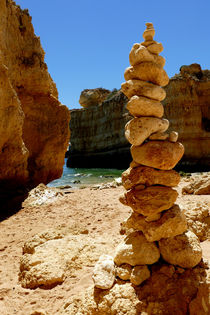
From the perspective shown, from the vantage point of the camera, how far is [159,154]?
123 inches

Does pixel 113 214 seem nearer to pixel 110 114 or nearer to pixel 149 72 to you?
pixel 149 72

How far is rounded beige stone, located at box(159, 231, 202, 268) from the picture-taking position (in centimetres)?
290

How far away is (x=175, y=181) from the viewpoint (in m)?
3.27

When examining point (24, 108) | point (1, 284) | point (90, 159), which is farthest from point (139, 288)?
point (90, 159)

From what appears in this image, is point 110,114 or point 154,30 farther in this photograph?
point 110,114

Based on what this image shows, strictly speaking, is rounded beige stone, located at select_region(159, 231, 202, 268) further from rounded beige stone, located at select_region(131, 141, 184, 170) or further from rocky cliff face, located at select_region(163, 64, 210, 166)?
rocky cliff face, located at select_region(163, 64, 210, 166)

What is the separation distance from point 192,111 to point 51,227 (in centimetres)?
2203

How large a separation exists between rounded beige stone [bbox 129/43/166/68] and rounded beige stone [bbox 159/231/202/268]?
252cm

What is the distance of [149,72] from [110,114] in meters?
30.2

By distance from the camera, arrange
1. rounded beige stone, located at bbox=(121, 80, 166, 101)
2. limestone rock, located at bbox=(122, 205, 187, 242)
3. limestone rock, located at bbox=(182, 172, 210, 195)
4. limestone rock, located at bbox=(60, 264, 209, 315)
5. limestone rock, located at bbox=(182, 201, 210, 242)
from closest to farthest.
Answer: limestone rock, located at bbox=(60, 264, 209, 315), limestone rock, located at bbox=(122, 205, 187, 242), rounded beige stone, located at bbox=(121, 80, 166, 101), limestone rock, located at bbox=(182, 201, 210, 242), limestone rock, located at bbox=(182, 172, 210, 195)

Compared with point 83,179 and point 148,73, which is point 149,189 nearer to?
point 148,73

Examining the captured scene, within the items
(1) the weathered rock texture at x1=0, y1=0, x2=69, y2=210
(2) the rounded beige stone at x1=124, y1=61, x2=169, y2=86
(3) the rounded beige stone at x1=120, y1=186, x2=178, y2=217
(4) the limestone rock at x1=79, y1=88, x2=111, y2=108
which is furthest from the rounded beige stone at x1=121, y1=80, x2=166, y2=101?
(4) the limestone rock at x1=79, y1=88, x2=111, y2=108

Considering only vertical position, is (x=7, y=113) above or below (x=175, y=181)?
above

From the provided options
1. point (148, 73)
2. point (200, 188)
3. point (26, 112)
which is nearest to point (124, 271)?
point (148, 73)
